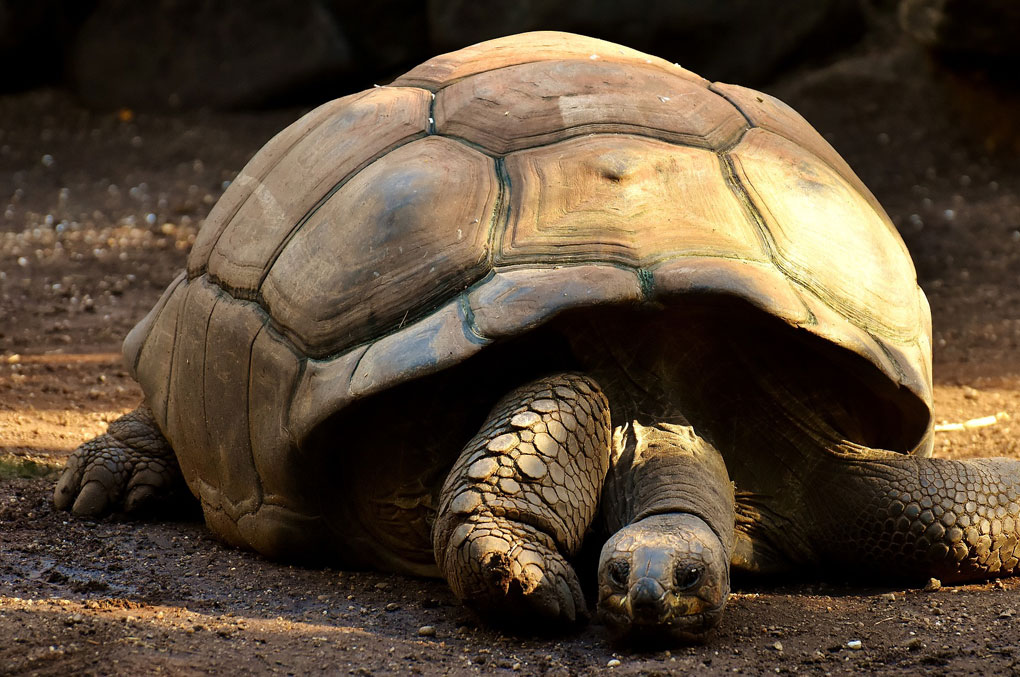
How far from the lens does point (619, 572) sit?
2.31 metres

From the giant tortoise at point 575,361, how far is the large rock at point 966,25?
497 cm

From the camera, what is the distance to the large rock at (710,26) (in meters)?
8.85

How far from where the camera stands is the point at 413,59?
9836 mm

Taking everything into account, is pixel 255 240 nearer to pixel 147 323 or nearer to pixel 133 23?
pixel 147 323

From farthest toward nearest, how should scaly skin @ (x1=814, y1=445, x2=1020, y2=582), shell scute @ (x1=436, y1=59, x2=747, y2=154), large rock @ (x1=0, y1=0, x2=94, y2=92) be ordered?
large rock @ (x1=0, y1=0, x2=94, y2=92) → shell scute @ (x1=436, y1=59, x2=747, y2=154) → scaly skin @ (x1=814, y1=445, x2=1020, y2=582)

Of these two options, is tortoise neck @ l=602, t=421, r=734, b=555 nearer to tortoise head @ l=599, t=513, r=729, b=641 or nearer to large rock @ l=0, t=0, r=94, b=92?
tortoise head @ l=599, t=513, r=729, b=641

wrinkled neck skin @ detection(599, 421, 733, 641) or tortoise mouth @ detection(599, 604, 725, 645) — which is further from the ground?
wrinkled neck skin @ detection(599, 421, 733, 641)

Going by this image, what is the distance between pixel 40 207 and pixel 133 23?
2534 millimetres

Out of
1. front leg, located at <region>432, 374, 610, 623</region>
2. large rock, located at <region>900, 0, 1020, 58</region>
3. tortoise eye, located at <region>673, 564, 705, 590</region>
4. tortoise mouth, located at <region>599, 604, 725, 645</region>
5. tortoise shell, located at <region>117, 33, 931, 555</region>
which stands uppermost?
tortoise shell, located at <region>117, 33, 931, 555</region>

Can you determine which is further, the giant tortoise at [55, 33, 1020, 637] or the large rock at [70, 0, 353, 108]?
the large rock at [70, 0, 353, 108]

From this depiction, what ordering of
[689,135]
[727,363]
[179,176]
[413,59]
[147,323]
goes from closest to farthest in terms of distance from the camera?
[727,363]
[689,135]
[147,323]
[179,176]
[413,59]

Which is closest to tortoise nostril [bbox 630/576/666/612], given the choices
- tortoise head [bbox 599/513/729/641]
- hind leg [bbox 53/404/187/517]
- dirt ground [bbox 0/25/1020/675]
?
tortoise head [bbox 599/513/729/641]

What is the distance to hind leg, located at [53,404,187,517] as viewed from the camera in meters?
3.54

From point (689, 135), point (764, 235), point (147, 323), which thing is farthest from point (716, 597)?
point (147, 323)
